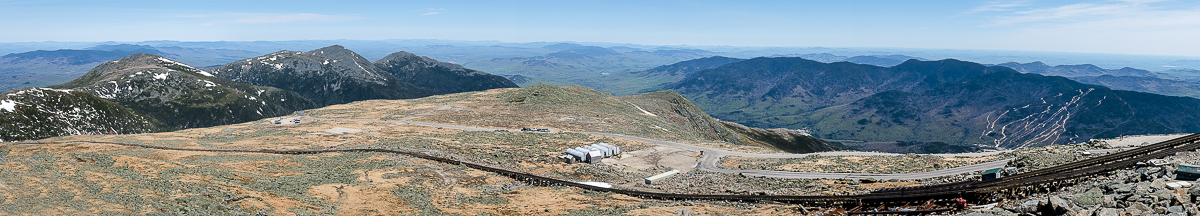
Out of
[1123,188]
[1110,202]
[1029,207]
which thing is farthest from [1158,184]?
[1029,207]

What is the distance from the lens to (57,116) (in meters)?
126

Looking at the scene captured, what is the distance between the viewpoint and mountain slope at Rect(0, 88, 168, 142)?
116m

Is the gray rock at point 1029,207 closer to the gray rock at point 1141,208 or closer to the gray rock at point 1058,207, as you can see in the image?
the gray rock at point 1058,207

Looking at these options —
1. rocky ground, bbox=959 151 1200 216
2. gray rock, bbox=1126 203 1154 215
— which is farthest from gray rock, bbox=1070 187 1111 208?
gray rock, bbox=1126 203 1154 215

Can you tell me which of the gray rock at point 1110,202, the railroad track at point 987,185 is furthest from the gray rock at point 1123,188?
the railroad track at point 987,185

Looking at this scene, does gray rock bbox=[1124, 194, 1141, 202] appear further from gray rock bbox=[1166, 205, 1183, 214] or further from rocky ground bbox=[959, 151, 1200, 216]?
gray rock bbox=[1166, 205, 1183, 214]

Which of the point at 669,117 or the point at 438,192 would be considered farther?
the point at 669,117

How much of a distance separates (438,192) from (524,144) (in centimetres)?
2577

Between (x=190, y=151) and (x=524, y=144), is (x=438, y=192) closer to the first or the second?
(x=524, y=144)

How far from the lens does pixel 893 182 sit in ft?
128

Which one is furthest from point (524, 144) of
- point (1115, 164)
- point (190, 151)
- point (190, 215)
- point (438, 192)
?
point (1115, 164)

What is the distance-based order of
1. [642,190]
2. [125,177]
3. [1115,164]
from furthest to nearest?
[642,190], [125,177], [1115,164]

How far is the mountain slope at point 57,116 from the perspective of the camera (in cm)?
11569

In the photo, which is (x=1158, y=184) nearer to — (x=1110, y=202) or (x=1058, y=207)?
(x=1110, y=202)
